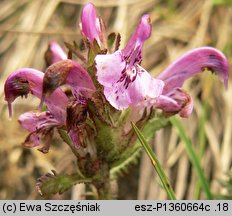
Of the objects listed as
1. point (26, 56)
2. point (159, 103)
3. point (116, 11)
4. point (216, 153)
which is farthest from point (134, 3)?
point (159, 103)

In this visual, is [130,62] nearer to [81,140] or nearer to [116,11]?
[81,140]

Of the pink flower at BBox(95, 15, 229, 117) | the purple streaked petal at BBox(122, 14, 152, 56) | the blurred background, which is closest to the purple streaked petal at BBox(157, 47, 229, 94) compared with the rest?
the pink flower at BBox(95, 15, 229, 117)

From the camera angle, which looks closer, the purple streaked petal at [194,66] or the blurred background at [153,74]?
the purple streaked petal at [194,66]

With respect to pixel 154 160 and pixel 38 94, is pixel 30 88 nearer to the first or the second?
pixel 38 94

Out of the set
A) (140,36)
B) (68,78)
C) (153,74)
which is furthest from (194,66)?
(153,74)

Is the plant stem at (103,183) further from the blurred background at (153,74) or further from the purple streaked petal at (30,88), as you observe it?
the blurred background at (153,74)

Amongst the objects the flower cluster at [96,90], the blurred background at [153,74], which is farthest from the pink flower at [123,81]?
the blurred background at [153,74]

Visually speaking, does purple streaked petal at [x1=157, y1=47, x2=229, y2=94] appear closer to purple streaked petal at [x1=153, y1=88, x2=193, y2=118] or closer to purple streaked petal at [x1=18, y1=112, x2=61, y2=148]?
purple streaked petal at [x1=153, y1=88, x2=193, y2=118]
